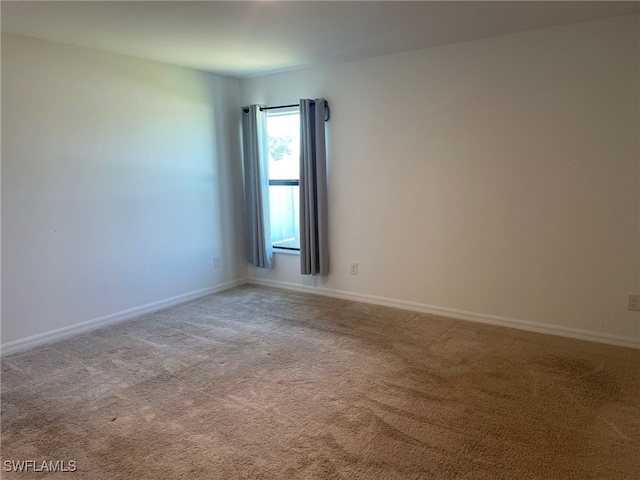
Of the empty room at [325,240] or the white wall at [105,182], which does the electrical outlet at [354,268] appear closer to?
the empty room at [325,240]

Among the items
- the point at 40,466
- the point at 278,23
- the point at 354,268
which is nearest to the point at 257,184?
the point at 354,268

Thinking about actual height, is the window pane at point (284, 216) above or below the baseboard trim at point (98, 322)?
above

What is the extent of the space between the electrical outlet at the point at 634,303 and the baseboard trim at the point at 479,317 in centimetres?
22

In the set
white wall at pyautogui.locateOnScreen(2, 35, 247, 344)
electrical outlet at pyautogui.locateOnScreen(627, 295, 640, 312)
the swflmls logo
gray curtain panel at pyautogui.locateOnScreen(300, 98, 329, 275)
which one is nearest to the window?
gray curtain panel at pyautogui.locateOnScreen(300, 98, 329, 275)

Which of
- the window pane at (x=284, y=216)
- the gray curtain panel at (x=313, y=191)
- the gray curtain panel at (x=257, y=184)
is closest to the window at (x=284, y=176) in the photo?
the window pane at (x=284, y=216)

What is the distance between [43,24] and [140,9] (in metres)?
0.82

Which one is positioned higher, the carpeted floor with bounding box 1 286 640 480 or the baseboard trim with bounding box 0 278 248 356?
the baseboard trim with bounding box 0 278 248 356

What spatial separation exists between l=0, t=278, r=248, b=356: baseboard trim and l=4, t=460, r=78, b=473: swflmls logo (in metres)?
1.57

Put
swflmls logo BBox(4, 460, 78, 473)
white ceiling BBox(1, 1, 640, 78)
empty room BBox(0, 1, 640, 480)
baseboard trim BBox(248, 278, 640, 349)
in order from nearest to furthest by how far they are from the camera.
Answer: swflmls logo BBox(4, 460, 78, 473) → empty room BBox(0, 1, 640, 480) → white ceiling BBox(1, 1, 640, 78) → baseboard trim BBox(248, 278, 640, 349)

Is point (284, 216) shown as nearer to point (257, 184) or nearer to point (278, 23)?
point (257, 184)

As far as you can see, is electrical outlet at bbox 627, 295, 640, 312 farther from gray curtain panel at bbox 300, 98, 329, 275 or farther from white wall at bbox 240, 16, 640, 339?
gray curtain panel at bbox 300, 98, 329, 275

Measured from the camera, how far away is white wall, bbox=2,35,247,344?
3389 mm

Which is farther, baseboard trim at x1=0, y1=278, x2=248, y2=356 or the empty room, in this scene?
baseboard trim at x1=0, y1=278, x2=248, y2=356

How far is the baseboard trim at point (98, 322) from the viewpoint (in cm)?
342
